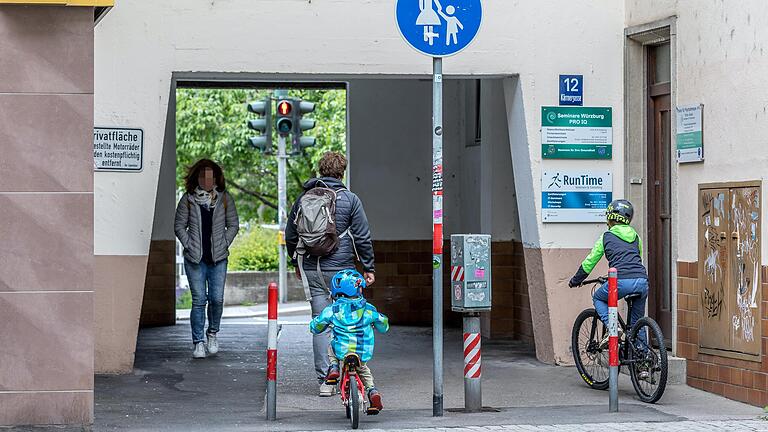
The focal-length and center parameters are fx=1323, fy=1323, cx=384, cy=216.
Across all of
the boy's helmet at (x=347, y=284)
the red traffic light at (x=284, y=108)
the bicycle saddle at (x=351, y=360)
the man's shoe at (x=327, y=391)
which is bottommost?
the man's shoe at (x=327, y=391)

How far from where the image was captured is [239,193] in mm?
41281

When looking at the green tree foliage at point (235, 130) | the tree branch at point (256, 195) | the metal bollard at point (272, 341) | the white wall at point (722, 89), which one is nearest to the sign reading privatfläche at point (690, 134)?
the white wall at point (722, 89)

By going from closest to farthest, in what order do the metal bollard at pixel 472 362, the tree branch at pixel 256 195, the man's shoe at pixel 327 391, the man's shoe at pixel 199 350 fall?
the metal bollard at pixel 472 362
the man's shoe at pixel 327 391
the man's shoe at pixel 199 350
the tree branch at pixel 256 195

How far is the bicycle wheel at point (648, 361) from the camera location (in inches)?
382

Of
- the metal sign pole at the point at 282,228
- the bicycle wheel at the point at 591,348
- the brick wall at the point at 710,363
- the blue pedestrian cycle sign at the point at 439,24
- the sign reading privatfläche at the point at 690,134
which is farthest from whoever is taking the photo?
the metal sign pole at the point at 282,228

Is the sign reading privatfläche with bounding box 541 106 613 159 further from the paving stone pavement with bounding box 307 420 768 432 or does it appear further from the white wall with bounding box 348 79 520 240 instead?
the white wall with bounding box 348 79 520 240

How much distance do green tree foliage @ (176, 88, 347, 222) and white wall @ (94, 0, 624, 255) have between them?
22830 mm

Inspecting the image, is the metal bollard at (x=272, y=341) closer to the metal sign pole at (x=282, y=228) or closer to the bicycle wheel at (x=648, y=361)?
the bicycle wheel at (x=648, y=361)

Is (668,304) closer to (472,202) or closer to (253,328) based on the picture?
(472,202)

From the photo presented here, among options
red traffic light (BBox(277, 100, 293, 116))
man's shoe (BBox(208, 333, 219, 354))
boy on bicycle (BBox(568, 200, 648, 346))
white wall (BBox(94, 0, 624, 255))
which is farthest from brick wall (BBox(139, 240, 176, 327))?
boy on bicycle (BBox(568, 200, 648, 346))

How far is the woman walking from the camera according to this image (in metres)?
12.7

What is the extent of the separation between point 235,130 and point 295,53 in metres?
25.6

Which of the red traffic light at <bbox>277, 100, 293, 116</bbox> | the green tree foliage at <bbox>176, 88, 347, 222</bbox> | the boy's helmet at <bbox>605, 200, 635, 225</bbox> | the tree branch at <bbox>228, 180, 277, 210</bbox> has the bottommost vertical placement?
the boy's helmet at <bbox>605, 200, 635, 225</bbox>

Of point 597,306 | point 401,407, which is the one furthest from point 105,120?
point 597,306
